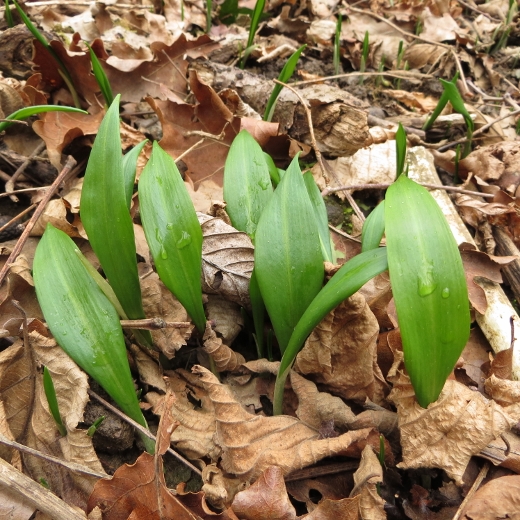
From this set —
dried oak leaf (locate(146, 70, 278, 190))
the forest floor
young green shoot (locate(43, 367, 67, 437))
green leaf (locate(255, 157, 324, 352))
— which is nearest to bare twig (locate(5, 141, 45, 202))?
the forest floor

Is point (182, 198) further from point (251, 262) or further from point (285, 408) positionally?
point (285, 408)

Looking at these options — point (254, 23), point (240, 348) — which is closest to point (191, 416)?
point (240, 348)

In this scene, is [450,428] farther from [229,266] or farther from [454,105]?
[454,105]

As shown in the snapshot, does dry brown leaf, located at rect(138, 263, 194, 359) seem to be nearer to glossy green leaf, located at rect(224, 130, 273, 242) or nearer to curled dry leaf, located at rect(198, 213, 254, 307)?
curled dry leaf, located at rect(198, 213, 254, 307)

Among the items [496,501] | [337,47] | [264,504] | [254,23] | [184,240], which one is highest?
[254,23]

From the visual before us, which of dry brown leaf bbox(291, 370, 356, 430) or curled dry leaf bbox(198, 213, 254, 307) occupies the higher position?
curled dry leaf bbox(198, 213, 254, 307)

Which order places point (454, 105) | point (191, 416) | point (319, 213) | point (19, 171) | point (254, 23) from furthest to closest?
point (254, 23)
point (454, 105)
point (19, 171)
point (319, 213)
point (191, 416)

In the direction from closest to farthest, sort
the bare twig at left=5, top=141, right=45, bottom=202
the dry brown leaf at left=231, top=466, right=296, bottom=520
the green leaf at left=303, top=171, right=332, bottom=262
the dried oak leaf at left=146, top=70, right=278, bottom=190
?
the dry brown leaf at left=231, top=466, right=296, bottom=520 → the green leaf at left=303, top=171, right=332, bottom=262 → the bare twig at left=5, top=141, right=45, bottom=202 → the dried oak leaf at left=146, top=70, right=278, bottom=190
